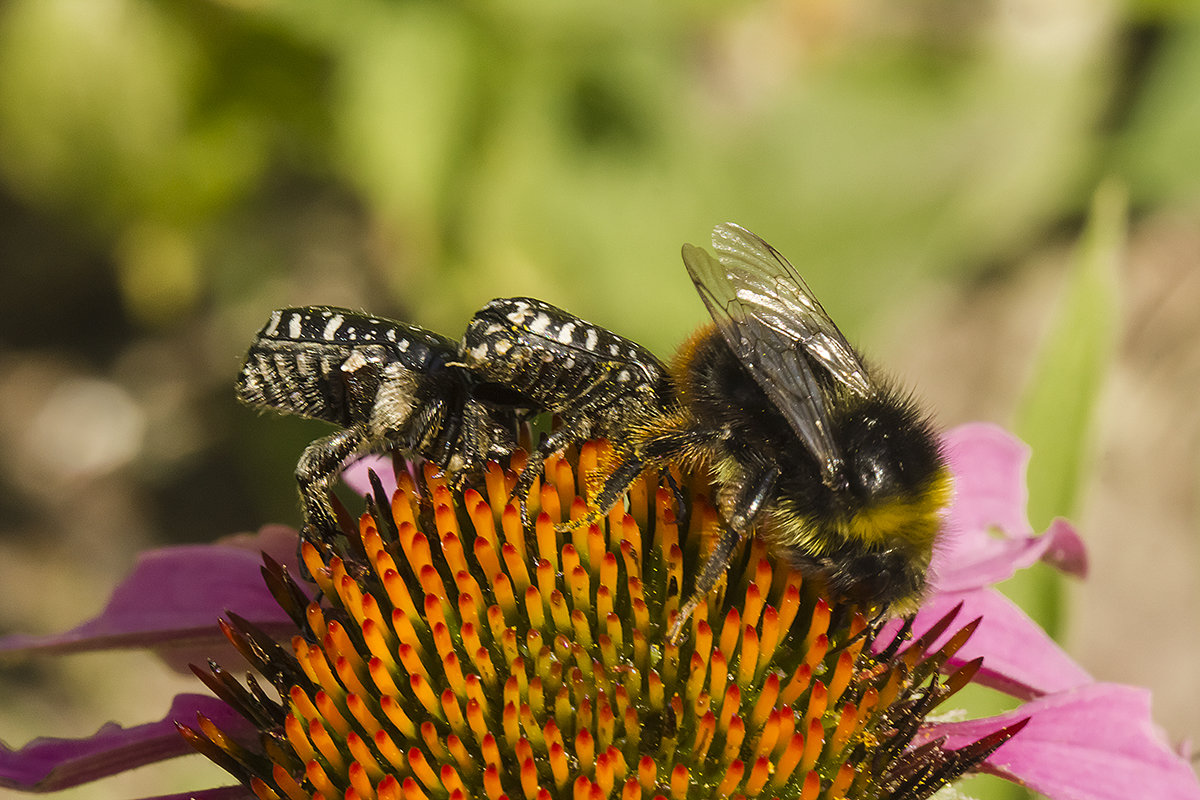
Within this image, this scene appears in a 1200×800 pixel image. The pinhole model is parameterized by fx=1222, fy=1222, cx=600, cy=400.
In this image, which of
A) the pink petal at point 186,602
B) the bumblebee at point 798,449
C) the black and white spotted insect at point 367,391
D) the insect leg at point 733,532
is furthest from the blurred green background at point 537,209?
the insect leg at point 733,532

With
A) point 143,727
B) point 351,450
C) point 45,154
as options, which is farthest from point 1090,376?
point 45,154

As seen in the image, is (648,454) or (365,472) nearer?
(648,454)

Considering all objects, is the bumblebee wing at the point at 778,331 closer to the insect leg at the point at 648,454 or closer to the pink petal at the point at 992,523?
the insect leg at the point at 648,454

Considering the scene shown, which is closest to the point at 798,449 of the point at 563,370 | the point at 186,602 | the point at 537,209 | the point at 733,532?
the point at 733,532

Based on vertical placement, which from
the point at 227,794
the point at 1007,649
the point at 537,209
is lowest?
the point at 227,794

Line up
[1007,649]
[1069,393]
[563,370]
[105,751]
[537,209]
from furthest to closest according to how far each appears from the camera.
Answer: [537,209]
[1069,393]
[1007,649]
[105,751]
[563,370]

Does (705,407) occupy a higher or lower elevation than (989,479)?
lower

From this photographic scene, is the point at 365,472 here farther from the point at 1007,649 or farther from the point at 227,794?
the point at 1007,649
